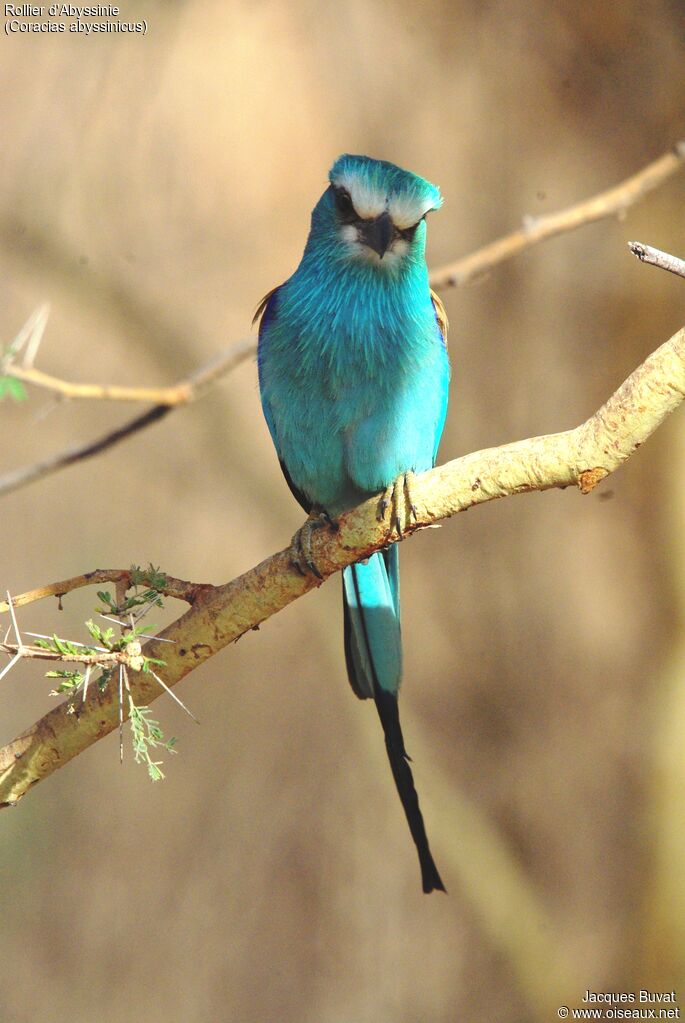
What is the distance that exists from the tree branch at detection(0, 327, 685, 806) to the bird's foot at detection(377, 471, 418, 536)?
0.5 inches

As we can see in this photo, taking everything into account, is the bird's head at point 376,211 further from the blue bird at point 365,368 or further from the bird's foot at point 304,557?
the bird's foot at point 304,557

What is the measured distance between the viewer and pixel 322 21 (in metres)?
3.73

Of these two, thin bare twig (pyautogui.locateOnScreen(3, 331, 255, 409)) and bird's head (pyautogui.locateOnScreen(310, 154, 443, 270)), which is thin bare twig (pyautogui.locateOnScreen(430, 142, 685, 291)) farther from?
thin bare twig (pyautogui.locateOnScreen(3, 331, 255, 409))

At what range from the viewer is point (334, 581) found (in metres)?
3.83

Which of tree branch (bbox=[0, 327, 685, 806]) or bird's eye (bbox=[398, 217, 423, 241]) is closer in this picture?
tree branch (bbox=[0, 327, 685, 806])

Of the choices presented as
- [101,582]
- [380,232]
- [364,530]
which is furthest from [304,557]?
[380,232]

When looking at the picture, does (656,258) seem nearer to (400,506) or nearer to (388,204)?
(400,506)

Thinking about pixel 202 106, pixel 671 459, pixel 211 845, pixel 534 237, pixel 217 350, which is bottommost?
pixel 211 845

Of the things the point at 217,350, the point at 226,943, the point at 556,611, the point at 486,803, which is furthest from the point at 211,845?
the point at 217,350

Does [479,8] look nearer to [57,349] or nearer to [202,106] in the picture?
[202,106]

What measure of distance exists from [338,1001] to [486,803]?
34.5 inches

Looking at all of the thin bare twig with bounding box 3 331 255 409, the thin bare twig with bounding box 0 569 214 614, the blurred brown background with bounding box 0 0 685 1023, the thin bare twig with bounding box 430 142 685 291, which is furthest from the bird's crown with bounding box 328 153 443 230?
the blurred brown background with bounding box 0 0 685 1023

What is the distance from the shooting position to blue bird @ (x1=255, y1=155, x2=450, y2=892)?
6.89 ft

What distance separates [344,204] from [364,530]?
2.74ft
